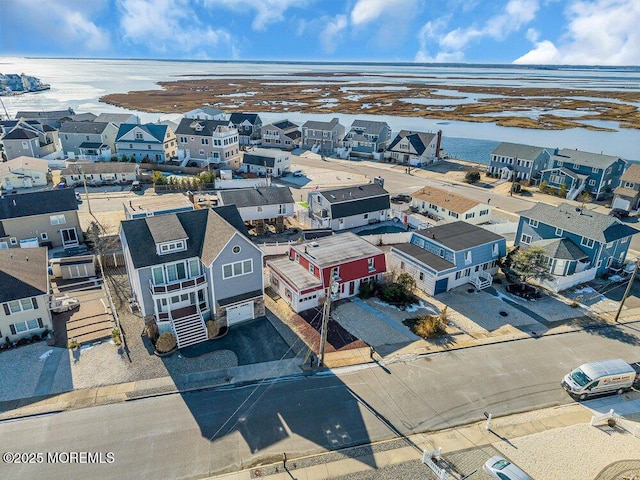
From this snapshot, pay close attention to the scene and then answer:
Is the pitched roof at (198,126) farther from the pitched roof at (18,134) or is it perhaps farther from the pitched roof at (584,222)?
the pitched roof at (584,222)

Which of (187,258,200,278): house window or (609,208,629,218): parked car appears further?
(609,208,629,218): parked car

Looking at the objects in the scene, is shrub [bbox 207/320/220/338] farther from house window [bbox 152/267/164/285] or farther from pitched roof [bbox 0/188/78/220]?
pitched roof [bbox 0/188/78/220]

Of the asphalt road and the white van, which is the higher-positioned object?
the white van

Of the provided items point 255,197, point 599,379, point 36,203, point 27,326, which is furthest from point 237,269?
point 36,203

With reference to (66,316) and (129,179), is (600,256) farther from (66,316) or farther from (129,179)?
(129,179)

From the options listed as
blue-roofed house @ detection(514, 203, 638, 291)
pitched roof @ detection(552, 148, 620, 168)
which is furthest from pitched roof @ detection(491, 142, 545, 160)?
blue-roofed house @ detection(514, 203, 638, 291)

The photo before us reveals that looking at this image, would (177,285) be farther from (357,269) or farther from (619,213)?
(619,213)

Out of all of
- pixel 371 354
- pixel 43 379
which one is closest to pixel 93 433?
pixel 43 379
